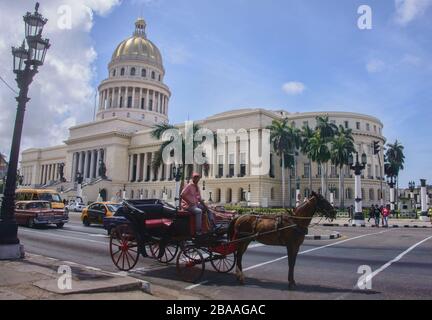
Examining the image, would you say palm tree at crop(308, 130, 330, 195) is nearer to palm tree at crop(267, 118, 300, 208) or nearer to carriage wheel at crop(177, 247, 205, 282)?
palm tree at crop(267, 118, 300, 208)

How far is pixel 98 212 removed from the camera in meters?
23.5

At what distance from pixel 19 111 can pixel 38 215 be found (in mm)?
12547

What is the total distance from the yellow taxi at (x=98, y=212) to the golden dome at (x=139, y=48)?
78.1 metres

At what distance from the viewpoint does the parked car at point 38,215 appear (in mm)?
21203

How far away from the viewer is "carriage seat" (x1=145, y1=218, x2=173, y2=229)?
30.0 ft

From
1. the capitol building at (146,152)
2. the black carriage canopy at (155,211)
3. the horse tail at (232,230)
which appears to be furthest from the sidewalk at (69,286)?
the capitol building at (146,152)

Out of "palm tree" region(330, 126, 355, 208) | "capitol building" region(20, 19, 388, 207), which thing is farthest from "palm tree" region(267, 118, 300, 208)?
"palm tree" region(330, 126, 355, 208)

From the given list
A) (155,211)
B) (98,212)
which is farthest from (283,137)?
(155,211)

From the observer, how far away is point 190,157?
47906mm

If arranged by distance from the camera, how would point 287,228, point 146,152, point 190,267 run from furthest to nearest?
point 146,152 < point 190,267 < point 287,228

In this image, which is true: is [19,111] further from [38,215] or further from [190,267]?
[38,215]

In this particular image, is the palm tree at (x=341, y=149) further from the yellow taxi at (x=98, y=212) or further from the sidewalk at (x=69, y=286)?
the sidewalk at (x=69, y=286)

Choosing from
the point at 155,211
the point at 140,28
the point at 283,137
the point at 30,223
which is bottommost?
the point at 30,223
